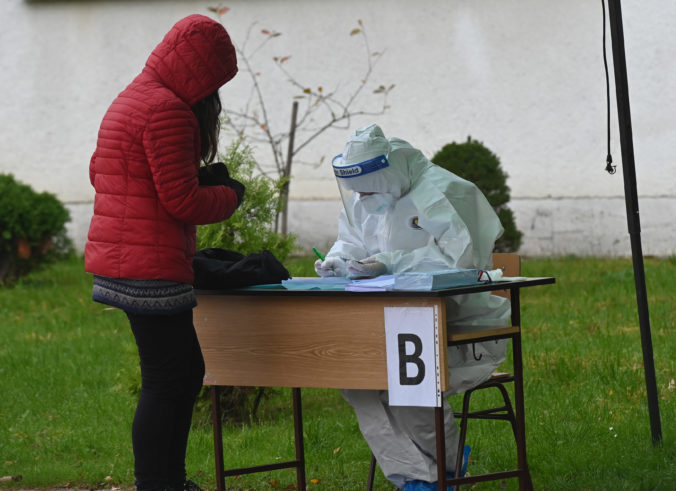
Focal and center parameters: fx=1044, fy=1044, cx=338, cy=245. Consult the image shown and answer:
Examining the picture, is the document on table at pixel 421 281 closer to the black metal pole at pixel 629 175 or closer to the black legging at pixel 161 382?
the black legging at pixel 161 382

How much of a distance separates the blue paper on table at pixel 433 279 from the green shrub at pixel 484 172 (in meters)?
6.03

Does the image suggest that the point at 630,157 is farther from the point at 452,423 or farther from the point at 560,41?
the point at 560,41

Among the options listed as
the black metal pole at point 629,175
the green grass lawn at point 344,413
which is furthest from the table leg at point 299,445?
the black metal pole at point 629,175

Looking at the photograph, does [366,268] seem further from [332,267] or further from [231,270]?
[231,270]

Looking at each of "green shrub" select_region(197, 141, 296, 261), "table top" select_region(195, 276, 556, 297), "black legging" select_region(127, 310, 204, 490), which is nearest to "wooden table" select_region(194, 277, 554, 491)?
"table top" select_region(195, 276, 556, 297)

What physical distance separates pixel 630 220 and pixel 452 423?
4.08 ft

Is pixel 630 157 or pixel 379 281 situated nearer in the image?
pixel 379 281

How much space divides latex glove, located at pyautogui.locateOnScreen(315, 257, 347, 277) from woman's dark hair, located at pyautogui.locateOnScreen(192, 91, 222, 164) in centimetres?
61

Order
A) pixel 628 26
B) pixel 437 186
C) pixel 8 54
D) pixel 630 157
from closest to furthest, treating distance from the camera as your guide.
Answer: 1. pixel 437 186
2. pixel 630 157
3. pixel 628 26
4. pixel 8 54

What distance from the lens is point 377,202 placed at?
3789mm

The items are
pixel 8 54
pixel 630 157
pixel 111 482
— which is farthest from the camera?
pixel 8 54

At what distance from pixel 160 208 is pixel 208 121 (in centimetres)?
38

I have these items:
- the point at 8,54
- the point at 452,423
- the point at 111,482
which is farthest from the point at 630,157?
the point at 8,54

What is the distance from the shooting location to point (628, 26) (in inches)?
436
